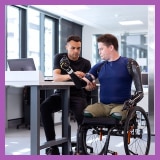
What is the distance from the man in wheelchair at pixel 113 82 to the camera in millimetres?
2270

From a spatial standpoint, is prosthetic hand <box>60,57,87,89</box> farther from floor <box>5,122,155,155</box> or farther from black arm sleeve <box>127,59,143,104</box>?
floor <box>5,122,155,155</box>

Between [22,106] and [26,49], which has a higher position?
[26,49]

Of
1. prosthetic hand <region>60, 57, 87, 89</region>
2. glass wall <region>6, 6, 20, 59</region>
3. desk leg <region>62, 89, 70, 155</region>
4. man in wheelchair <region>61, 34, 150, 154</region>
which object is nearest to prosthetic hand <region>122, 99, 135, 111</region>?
man in wheelchair <region>61, 34, 150, 154</region>

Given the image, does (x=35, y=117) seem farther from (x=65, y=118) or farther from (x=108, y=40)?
(x=108, y=40)

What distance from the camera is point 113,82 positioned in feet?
7.64

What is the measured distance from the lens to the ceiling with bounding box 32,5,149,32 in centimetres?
689

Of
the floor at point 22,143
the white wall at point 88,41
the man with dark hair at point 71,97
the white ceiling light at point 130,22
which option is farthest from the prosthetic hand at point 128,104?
the white wall at point 88,41

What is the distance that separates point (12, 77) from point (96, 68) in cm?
67

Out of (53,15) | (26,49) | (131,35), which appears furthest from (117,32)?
(26,49)

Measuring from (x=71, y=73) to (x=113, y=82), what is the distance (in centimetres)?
32

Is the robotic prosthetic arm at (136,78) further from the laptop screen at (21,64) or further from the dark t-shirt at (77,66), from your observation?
the laptop screen at (21,64)

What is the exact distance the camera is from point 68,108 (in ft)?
8.69

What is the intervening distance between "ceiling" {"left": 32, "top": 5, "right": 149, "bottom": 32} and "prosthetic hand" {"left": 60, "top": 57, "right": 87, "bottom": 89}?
456 centimetres

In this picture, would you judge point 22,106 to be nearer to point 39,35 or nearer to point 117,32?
point 39,35
